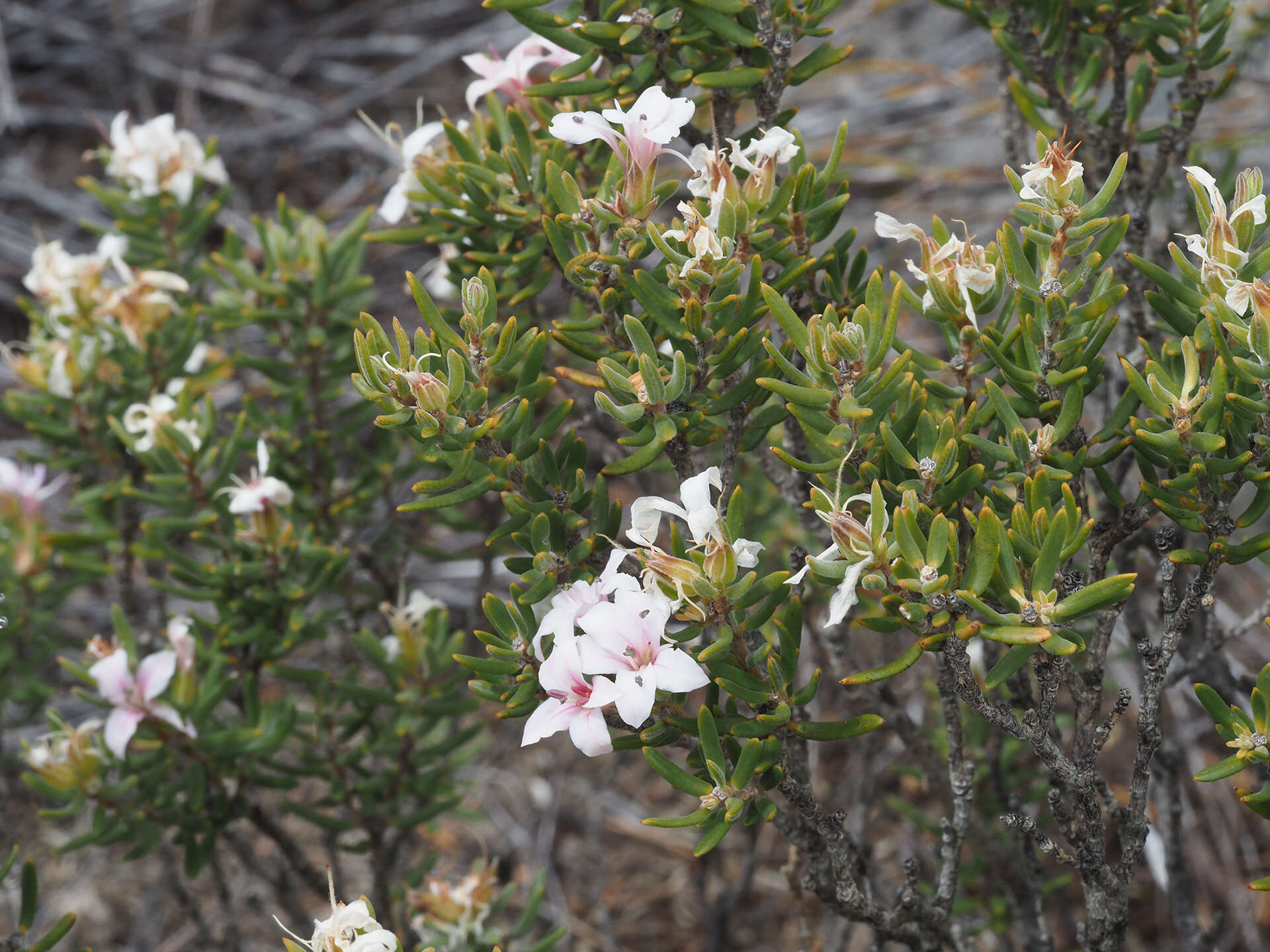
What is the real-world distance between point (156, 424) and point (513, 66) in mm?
851

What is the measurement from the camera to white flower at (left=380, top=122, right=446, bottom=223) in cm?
161

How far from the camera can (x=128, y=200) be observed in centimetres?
218

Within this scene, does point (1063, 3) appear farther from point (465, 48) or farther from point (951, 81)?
point (465, 48)

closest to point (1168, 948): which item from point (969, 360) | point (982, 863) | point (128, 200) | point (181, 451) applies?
point (982, 863)

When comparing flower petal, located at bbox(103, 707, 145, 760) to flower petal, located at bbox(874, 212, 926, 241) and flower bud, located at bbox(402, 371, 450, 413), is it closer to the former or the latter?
flower bud, located at bbox(402, 371, 450, 413)

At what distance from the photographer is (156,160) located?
2.13 m

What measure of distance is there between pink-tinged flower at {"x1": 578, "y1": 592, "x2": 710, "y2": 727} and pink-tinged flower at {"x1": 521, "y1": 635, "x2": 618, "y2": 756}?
0.06ft

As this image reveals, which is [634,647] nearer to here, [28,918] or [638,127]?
[638,127]

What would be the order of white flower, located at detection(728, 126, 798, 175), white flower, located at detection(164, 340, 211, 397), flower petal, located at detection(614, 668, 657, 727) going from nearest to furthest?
flower petal, located at detection(614, 668, 657, 727), white flower, located at detection(728, 126, 798, 175), white flower, located at detection(164, 340, 211, 397)

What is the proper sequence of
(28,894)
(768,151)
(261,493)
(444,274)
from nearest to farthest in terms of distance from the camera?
1. (768,151)
2. (28,894)
3. (261,493)
4. (444,274)

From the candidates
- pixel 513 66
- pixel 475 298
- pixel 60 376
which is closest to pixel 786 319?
pixel 475 298

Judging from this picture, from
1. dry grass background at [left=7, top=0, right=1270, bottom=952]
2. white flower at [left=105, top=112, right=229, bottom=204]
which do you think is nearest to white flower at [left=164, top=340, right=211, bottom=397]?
white flower at [left=105, top=112, right=229, bottom=204]

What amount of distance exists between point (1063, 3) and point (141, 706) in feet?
6.10

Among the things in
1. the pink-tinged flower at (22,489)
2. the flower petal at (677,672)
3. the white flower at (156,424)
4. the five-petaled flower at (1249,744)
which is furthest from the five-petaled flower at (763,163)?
the pink-tinged flower at (22,489)
